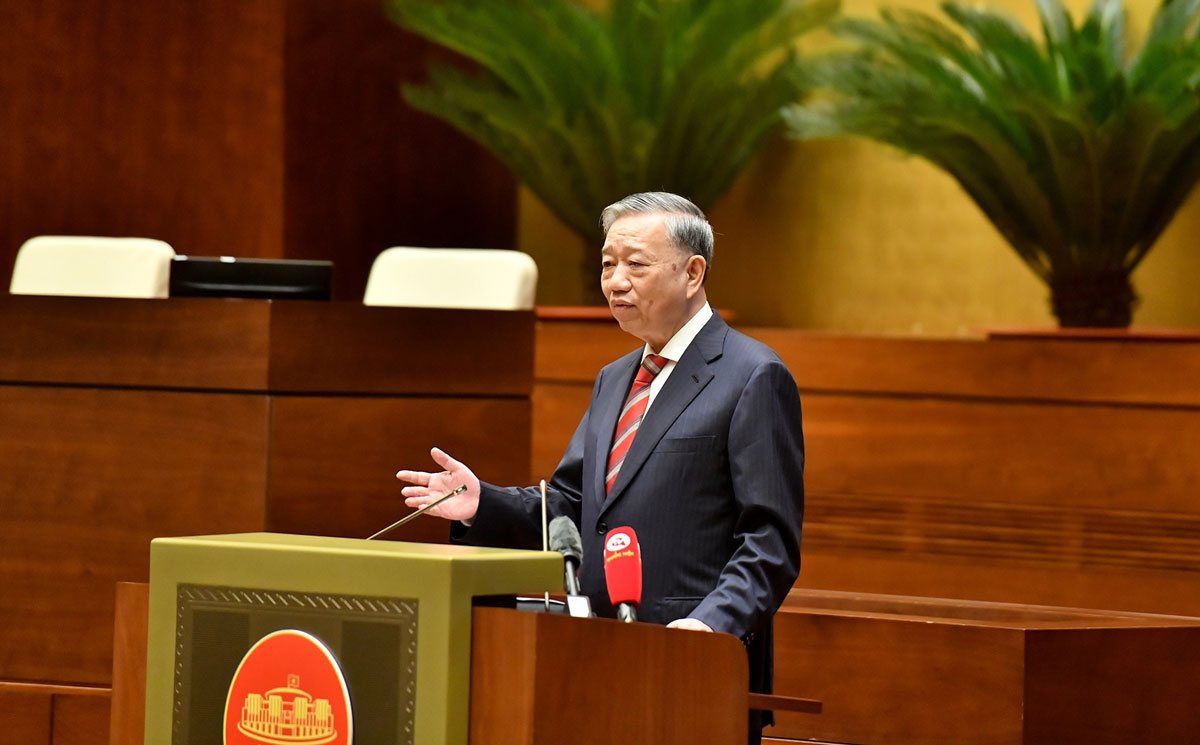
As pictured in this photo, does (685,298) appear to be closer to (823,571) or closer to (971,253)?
(823,571)

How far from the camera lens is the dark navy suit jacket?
97.4 inches

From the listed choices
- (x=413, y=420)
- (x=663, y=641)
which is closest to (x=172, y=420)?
(x=413, y=420)

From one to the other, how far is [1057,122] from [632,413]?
3334 millimetres

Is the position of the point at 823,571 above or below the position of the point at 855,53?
below

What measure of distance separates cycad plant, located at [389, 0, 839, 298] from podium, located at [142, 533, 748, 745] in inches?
169

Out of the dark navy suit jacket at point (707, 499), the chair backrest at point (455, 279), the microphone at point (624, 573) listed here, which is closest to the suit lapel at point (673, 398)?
A: the dark navy suit jacket at point (707, 499)

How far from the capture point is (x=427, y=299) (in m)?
5.04

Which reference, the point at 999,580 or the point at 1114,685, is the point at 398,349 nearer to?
the point at 1114,685

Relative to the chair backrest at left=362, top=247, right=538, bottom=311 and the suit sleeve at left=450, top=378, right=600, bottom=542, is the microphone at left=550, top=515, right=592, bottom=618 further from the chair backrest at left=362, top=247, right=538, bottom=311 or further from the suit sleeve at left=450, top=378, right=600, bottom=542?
the chair backrest at left=362, top=247, right=538, bottom=311

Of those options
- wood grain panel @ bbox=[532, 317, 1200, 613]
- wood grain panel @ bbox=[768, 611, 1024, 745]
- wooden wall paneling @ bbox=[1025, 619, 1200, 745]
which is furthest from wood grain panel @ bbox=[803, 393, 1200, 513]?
wood grain panel @ bbox=[768, 611, 1024, 745]

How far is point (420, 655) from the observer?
2.10 m

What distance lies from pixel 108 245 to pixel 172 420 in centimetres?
149

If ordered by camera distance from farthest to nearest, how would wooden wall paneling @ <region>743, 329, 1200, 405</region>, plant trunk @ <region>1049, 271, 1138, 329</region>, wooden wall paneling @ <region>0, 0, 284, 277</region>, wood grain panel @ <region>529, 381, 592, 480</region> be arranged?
wooden wall paneling @ <region>0, 0, 284, 277</region> < wood grain panel @ <region>529, 381, 592, 480</region> < plant trunk @ <region>1049, 271, 1138, 329</region> < wooden wall paneling @ <region>743, 329, 1200, 405</region>

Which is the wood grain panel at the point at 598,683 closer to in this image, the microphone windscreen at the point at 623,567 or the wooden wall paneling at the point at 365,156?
the microphone windscreen at the point at 623,567
